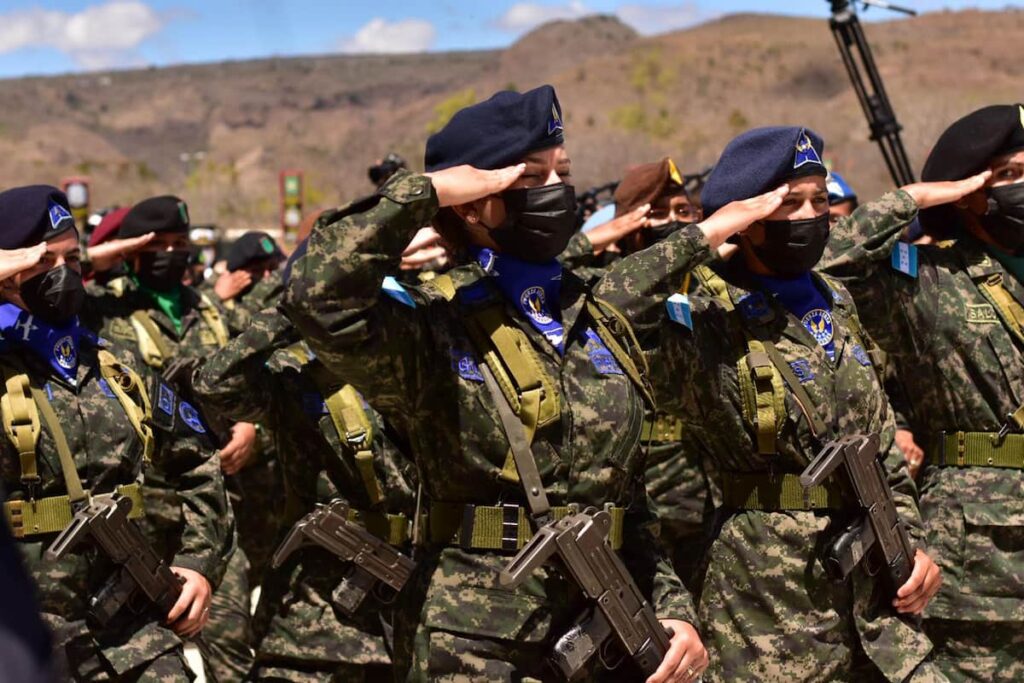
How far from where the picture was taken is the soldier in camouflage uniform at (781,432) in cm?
409

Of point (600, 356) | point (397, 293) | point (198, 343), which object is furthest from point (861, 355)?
point (198, 343)

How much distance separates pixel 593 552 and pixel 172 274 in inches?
182

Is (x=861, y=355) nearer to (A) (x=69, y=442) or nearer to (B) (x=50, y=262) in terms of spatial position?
(A) (x=69, y=442)

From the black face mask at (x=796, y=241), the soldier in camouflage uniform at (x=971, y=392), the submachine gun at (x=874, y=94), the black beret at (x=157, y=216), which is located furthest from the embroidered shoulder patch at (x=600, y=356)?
the submachine gun at (x=874, y=94)

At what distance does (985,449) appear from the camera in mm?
4875

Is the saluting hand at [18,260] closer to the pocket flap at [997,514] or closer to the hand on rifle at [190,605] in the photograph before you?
the hand on rifle at [190,605]

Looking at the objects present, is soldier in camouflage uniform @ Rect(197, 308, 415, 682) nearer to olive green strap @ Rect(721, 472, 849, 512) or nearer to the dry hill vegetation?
olive green strap @ Rect(721, 472, 849, 512)

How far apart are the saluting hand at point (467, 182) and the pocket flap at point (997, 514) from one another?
2443 millimetres

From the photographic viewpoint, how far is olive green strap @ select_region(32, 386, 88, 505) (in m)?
4.16

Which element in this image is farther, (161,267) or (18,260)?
(161,267)

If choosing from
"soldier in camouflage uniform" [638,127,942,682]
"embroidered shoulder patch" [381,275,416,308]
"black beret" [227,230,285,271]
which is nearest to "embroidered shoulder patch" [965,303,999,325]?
"soldier in camouflage uniform" [638,127,942,682]

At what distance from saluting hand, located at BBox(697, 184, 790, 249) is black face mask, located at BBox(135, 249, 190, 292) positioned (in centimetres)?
395

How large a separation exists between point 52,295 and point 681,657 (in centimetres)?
224

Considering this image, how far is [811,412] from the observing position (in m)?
4.09
